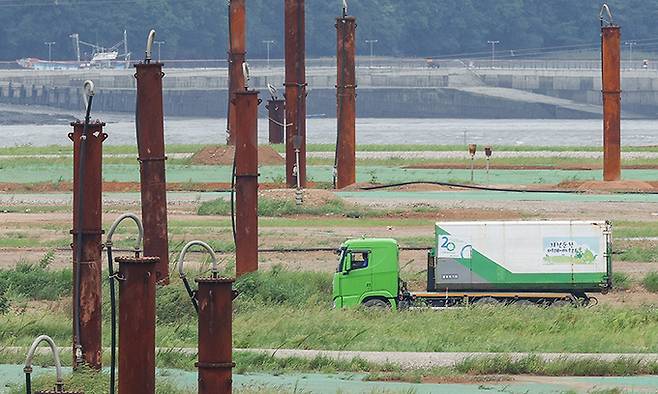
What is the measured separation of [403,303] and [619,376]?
7523 millimetres

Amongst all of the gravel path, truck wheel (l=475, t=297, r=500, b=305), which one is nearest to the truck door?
truck wheel (l=475, t=297, r=500, b=305)

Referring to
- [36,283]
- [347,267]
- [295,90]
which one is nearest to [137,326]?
[347,267]

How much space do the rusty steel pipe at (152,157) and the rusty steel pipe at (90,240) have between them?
4.41 m

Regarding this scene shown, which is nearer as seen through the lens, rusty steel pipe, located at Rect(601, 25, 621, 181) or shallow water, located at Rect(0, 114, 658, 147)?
rusty steel pipe, located at Rect(601, 25, 621, 181)

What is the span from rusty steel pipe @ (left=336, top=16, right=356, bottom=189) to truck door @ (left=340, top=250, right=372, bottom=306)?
26.1 m

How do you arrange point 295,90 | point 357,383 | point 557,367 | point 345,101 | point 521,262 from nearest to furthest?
point 357,383
point 557,367
point 521,262
point 295,90
point 345,101

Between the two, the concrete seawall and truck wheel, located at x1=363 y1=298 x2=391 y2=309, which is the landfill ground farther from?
the concrete seawall

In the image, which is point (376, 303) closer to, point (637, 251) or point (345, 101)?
point (637, 251)

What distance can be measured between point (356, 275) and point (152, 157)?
4806 mm

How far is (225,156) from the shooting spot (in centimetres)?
7038

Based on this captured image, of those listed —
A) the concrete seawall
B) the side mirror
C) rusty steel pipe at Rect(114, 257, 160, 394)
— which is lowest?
the side mirror

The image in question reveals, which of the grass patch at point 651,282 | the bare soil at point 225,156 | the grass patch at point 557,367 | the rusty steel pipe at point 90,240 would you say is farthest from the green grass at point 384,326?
the bare soil at point 225,156

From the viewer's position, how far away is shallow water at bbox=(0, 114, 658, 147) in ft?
387

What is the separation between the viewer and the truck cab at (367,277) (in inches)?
1169
